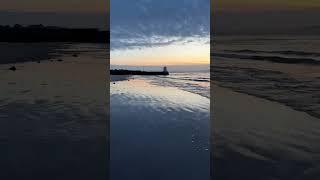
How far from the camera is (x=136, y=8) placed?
13.0ft

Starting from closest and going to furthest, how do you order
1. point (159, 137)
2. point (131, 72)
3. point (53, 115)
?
1. point (53, 115)
2. point (159, 137)
3. point (131, 72)

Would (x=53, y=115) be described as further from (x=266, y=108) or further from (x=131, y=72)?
(x=266, y=108)

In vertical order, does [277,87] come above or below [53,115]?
above

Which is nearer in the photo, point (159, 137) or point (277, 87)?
point (277, 87)

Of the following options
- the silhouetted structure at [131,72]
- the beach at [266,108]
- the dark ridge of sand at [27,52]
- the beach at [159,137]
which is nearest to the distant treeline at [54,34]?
the dark ridge of sand at [27,52]

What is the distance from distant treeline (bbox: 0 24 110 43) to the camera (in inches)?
136

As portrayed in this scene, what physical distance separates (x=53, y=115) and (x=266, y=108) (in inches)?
68.9

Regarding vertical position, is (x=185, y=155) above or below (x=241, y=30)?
below

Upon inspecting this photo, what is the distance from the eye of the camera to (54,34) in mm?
3541

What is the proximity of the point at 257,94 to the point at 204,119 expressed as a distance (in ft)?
1.76

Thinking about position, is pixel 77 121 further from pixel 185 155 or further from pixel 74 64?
pixel 185 155

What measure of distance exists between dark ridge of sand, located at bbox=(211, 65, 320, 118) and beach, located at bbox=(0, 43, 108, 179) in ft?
3.72

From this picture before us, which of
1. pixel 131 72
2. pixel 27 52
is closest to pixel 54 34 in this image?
pixel 27 52

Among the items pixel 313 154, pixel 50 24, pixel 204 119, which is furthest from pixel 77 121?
pixel 313 154
